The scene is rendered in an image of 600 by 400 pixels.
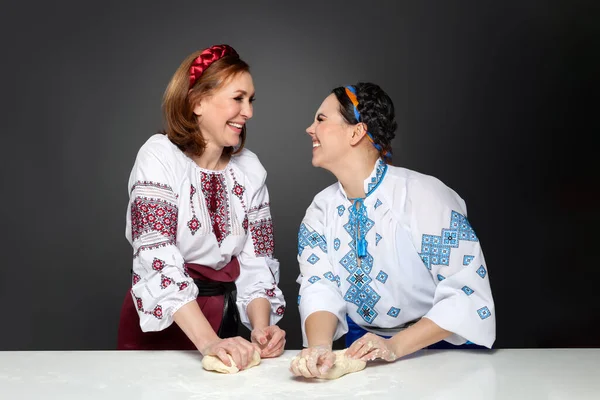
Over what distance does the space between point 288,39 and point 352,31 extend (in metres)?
0.33

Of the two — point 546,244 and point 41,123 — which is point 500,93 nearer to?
point 546,244

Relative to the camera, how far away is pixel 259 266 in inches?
105

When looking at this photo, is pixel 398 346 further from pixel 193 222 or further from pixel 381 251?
pixel 193 222

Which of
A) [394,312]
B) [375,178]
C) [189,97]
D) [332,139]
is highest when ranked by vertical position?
[189,97]

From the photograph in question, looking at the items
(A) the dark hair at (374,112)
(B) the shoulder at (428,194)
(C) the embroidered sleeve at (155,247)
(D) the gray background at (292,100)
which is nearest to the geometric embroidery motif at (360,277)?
(B) the shoulder at (428,194)

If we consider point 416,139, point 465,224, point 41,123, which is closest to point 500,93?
point 416,139

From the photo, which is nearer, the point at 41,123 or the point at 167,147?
the point at 167,147

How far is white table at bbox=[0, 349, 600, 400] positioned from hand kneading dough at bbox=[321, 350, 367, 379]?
0.02 metres

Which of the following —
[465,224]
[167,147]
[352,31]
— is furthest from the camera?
[352,31]

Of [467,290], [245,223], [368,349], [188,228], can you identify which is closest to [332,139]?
[245,223]

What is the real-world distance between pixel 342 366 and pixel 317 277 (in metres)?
0.47

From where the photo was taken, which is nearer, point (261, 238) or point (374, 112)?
point (374, 112)

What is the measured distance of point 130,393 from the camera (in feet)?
6.16

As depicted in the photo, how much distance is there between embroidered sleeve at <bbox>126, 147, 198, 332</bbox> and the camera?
2.29 meters
